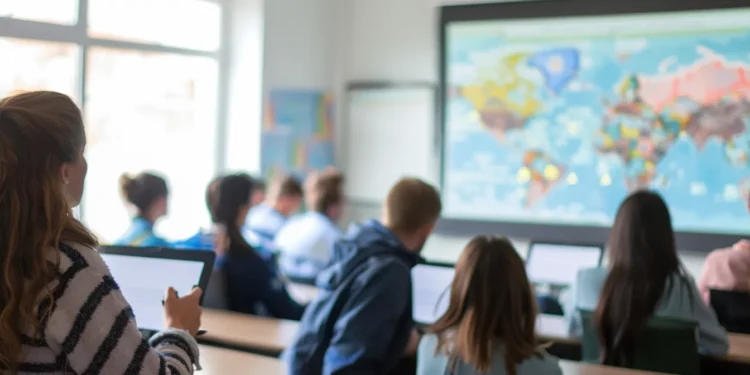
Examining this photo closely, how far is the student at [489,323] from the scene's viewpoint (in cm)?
228

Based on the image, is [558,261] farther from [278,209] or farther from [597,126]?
[278,209]

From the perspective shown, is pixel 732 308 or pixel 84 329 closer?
pixel 84 329

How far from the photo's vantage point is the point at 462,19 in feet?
20.8

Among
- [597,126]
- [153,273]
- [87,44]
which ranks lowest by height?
[153,273]

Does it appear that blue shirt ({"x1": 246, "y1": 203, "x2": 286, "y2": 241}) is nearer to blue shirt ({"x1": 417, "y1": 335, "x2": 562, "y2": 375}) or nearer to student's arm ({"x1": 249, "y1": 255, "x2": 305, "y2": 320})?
student's arm ({"x1": 249, "y1": 255, "x2": 305, "y2": 320})

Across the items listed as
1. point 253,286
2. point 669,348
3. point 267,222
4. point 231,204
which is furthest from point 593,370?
point 267,222

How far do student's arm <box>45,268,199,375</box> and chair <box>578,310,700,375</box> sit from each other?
1.91 meters

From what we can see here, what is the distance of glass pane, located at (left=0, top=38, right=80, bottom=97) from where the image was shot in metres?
4.83

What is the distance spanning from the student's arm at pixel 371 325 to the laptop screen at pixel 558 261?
168 centimetres

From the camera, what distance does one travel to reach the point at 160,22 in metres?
5.84

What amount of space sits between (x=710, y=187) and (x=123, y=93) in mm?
3803

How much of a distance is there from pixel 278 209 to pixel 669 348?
129 inches

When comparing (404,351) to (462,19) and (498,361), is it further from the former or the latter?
(462,19)

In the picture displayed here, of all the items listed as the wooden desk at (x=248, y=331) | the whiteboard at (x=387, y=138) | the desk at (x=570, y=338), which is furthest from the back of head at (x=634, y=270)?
the whiteboard at (x=387, y=138)
